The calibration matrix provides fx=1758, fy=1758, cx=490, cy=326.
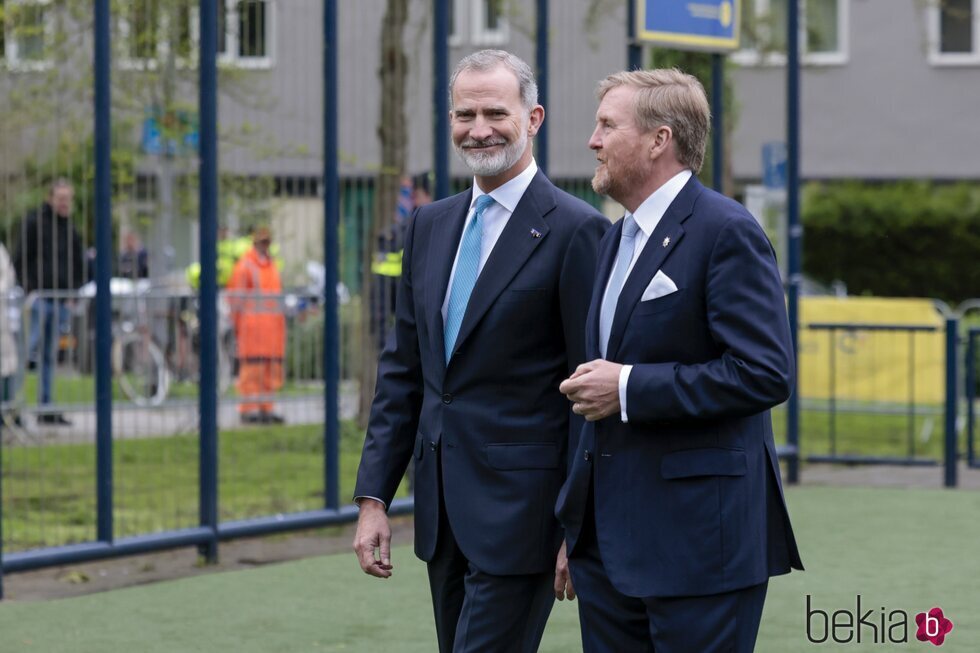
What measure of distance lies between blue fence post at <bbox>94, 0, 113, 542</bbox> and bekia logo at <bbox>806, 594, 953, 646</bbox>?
303 centimetres

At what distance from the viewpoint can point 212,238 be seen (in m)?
7.97

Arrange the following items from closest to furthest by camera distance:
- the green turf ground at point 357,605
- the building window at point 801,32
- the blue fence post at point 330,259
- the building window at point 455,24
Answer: the green turf ground at point 357,605 < the blue fence post at point 330,259 < the building window at point 455,24 < the building window at point 801,32

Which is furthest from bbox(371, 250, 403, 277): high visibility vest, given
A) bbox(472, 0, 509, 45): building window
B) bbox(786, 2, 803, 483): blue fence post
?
bbox(786, 2, 803, 483): blue fence post

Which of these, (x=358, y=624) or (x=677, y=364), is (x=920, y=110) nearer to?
(x=358, y=624)

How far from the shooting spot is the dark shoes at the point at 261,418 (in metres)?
8.51

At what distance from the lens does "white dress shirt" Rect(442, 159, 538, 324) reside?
4.08 meters

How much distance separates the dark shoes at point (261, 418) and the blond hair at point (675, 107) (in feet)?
16.9

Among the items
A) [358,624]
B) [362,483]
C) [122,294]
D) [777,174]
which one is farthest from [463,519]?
[777,174]

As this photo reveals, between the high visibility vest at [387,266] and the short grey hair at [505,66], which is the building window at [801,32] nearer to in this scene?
the high visibility vest at [387,266]

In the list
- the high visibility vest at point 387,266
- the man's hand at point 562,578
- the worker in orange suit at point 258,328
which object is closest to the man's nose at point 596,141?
the man's hand at point 562,578

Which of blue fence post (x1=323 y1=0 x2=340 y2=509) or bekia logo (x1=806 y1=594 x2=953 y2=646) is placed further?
blue fence post (x1=323 y1=0 x2=340 y2=509)

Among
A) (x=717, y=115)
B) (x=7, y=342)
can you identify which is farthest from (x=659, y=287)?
(x=717, y=115)

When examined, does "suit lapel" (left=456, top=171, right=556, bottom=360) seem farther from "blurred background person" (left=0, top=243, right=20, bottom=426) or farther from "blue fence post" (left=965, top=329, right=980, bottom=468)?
"blue fence post" (left=965, top=329, right=980, bottom=468)

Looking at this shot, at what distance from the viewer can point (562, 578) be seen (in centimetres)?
392
